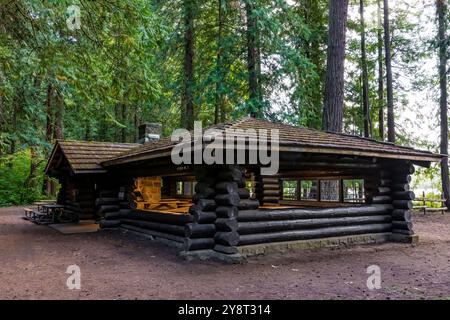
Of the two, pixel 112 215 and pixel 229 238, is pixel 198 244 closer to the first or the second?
pixel 229 238

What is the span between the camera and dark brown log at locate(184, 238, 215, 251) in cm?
823

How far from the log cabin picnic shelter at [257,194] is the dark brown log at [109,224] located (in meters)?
0.04

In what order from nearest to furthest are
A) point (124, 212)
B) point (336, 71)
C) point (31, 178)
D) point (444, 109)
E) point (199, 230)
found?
point (199, 230) < point (124, 212) < point (336, 71) < point (444, 109) < point (31, 178)

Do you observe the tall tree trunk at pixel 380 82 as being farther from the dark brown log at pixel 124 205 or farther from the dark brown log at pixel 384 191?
the dark brown log at pixel 124 205

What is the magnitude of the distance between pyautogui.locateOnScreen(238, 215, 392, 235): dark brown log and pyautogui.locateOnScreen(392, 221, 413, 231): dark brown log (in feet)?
0.68

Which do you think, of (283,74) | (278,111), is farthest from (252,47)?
(278,111)

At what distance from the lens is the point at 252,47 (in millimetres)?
17203

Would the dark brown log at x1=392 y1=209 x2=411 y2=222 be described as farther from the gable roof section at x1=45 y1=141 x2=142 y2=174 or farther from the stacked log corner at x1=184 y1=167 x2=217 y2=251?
the gable roof section at x1=45 y1=141 x2=142 y2=174

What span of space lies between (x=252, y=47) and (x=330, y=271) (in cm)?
1241

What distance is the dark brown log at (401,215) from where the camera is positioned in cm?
1084

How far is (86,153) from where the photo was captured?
46.1ft

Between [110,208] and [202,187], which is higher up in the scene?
[202,187]

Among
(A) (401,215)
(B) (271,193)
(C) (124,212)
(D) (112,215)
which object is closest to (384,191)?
(A) (401,215)

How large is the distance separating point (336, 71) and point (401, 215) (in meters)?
6.04
